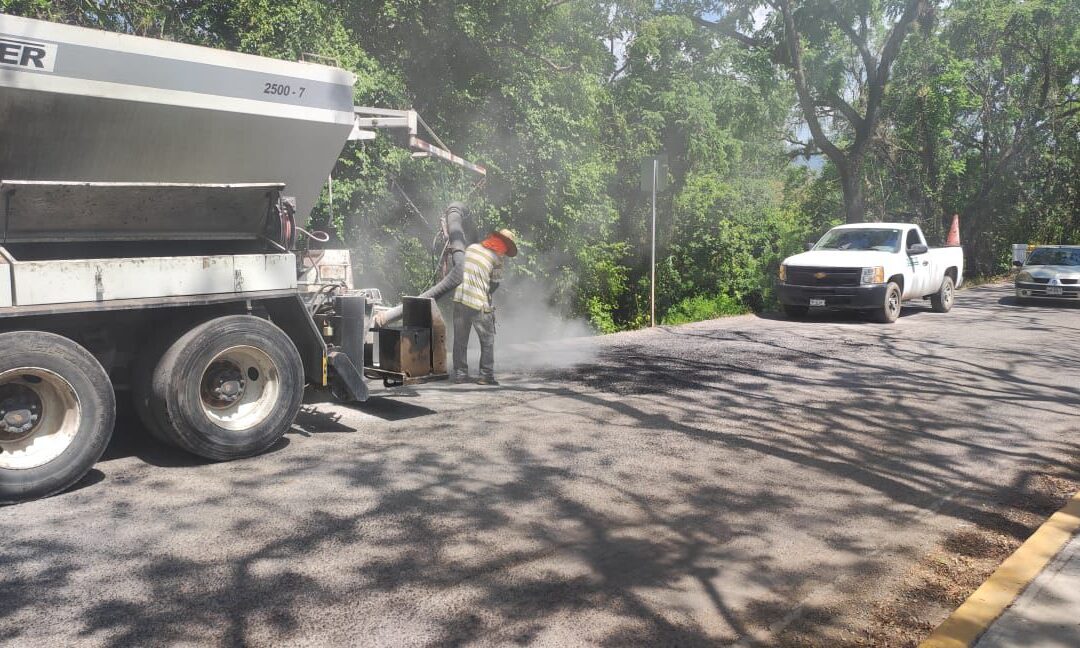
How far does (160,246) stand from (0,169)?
1.15 metres

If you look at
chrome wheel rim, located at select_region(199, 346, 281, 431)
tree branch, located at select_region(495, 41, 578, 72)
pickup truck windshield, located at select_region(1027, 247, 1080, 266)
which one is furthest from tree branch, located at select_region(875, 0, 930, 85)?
chrome wheel rim, located at select_region(199, 346, 281, 431)

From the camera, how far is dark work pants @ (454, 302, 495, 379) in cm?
935

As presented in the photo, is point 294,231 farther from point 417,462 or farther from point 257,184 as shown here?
point 417,462

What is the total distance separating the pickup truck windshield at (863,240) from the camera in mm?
16453

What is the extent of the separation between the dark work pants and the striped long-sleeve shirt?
108mm

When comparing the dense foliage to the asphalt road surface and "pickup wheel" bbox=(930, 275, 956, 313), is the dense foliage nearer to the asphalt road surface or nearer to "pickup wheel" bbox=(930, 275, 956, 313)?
the asphalt road surface

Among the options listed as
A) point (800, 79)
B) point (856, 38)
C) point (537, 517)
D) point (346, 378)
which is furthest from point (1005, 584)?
point (856, 38)

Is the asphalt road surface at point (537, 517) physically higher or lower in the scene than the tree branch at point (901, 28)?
lower

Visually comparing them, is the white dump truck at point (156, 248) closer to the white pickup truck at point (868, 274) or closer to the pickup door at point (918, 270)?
the white pickup truck at point (868, 274)

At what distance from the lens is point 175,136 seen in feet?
20.7

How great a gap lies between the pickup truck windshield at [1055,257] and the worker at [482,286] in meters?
15.6

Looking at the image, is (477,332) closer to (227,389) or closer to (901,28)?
(227,389)

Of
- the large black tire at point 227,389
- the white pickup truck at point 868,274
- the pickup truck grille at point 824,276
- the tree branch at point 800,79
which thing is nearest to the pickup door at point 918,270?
the white pickup truck at point 868,274

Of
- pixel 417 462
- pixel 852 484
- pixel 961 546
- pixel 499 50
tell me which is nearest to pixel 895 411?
pixel 852 484
